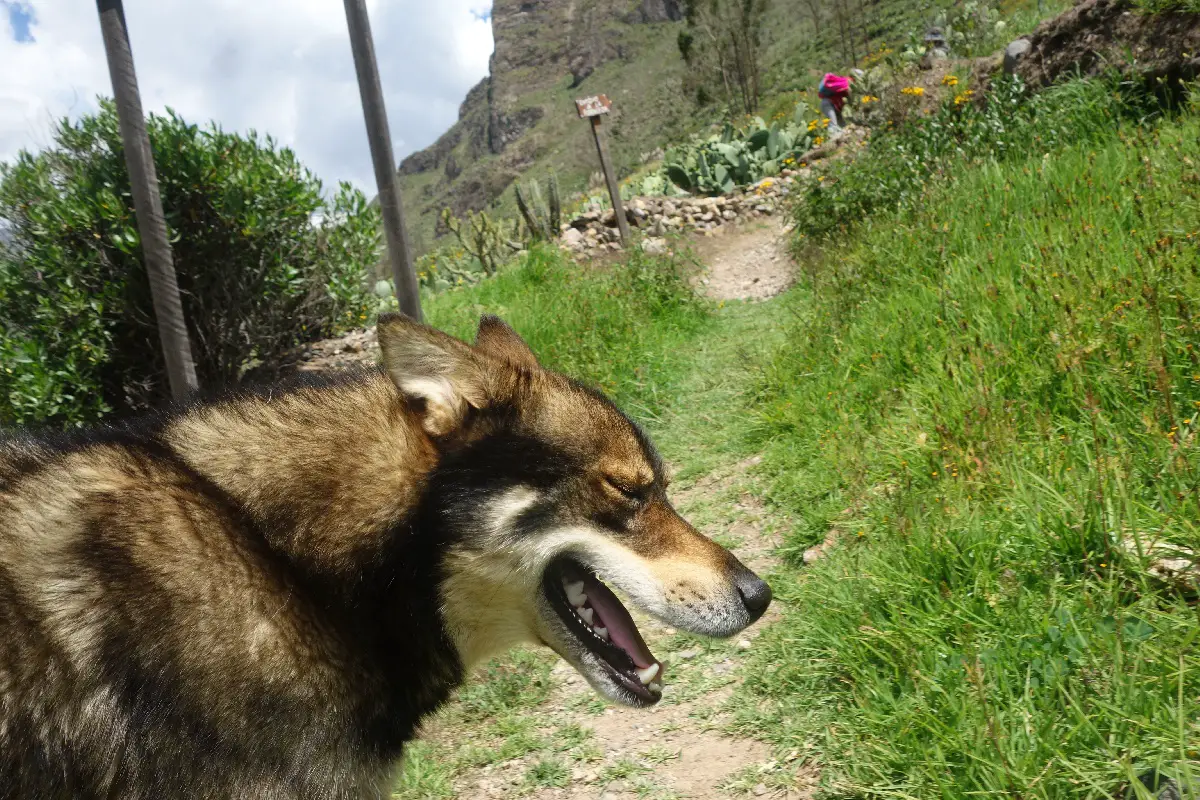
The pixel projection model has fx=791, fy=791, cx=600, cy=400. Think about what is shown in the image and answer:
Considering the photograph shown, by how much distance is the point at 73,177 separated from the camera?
613cm

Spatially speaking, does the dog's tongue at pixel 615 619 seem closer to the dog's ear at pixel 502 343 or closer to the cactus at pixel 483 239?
the dog's ear at pixel 502 343

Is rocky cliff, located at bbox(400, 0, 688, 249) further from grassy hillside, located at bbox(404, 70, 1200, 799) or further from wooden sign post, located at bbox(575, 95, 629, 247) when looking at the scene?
grassy hillside, located at bbox(404, 70, 1200, 799)

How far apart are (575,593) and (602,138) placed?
10.0m

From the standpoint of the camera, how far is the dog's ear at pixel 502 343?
2.50m

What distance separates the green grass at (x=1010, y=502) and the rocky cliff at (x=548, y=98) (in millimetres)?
51996

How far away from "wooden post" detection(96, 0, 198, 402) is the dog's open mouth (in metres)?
3.06

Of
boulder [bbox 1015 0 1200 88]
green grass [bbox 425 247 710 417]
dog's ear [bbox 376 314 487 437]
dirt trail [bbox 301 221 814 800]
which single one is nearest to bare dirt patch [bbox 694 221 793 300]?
green grass [bbox 425 247 710 417]

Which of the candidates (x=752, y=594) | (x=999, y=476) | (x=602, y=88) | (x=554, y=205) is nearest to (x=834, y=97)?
(x=554, y=205)

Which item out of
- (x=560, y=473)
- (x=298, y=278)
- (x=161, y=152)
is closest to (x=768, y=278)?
(x=298, y=278)

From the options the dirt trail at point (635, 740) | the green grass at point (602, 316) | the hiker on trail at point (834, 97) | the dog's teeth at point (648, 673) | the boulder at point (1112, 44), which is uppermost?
the hiker on trail at point (834, 97)

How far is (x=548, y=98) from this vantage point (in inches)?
5787

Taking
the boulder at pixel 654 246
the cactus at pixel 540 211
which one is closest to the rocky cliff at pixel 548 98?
the cactus at pixel 540 211

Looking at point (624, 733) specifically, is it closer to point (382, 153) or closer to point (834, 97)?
point (382, 153)

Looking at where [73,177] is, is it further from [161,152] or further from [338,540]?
[338,540]
